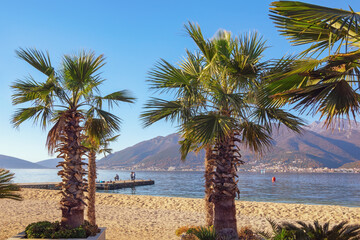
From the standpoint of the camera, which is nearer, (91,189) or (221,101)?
(221,101)

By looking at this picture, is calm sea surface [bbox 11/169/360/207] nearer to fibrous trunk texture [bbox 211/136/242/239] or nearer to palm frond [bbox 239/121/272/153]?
→ fibrous trunk texture [bbox 211/136/242/239]

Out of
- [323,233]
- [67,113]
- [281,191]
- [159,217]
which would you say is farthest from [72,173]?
[281,191]

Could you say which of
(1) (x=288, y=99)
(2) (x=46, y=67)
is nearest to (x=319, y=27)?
(1) (x=288, y=99)

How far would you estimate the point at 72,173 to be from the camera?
8734mm

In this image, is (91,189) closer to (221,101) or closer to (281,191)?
(221,101)

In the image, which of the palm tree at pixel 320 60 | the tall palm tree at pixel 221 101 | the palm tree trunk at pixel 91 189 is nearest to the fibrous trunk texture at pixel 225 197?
the tall palm tree at pixel 221 101

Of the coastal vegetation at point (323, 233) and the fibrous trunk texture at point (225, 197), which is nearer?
the coastal vegetation at point (323, 233)

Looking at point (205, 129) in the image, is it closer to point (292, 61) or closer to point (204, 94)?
point (204, 94)

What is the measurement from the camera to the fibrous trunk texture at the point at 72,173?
8586 mm

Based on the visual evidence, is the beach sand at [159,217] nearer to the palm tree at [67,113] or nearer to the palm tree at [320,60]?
the palm tree at [67,113]

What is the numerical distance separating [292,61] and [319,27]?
2.52 ft

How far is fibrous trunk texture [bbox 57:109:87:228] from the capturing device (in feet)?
28.2

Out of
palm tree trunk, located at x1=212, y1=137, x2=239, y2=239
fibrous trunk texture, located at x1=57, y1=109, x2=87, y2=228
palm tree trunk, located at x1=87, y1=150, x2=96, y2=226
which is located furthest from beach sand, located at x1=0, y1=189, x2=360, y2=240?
palm tree trunk, located at x1=212, y1=137, x2=239, y2=239

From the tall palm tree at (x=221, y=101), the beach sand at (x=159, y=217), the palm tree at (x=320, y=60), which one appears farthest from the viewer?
the beach sand at (x=159, y=217)
